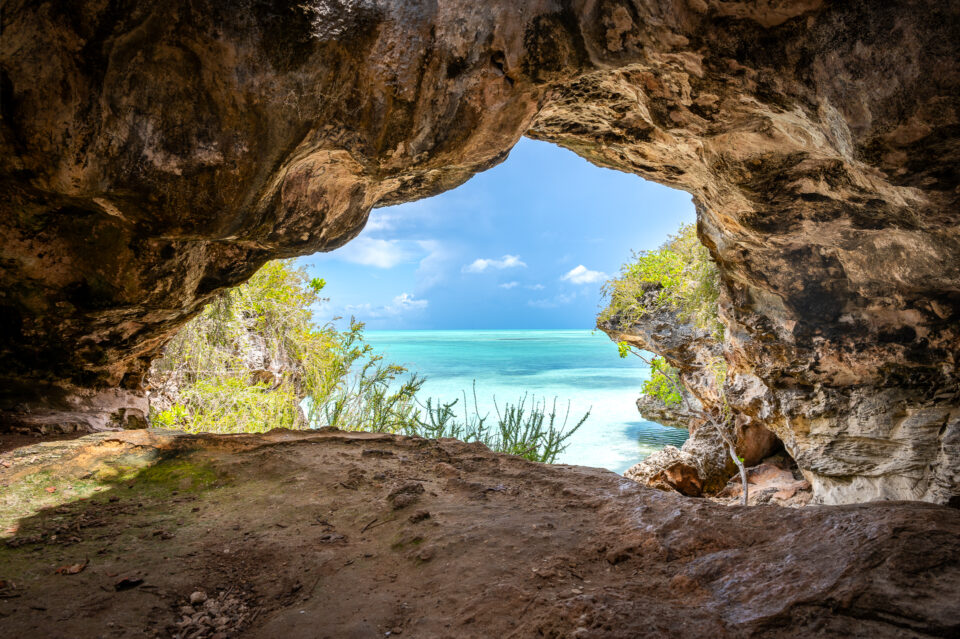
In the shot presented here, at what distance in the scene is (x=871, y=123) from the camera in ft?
7.09

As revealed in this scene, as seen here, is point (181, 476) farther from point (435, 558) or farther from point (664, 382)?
point (664, 382)

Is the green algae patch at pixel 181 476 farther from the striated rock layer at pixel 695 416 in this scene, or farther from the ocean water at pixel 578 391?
the striated rock layer at pixel 695 416

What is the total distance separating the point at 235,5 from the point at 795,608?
3774mm

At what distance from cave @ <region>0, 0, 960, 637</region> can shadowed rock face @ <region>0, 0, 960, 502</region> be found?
1 centimetres

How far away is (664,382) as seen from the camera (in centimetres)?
1151

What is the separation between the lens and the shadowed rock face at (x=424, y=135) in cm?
237

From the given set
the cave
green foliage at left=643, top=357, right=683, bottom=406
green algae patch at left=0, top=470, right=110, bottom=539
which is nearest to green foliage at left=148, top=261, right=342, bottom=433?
the cave

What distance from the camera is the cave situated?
2043 mm

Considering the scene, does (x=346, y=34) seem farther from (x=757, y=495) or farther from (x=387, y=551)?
(x=757, y=495)

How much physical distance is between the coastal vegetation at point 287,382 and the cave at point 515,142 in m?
2.08

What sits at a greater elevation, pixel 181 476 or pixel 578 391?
pixel 181 476

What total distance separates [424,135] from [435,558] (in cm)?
244

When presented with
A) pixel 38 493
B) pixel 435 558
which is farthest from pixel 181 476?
pixel 435 558

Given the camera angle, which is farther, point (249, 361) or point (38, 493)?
point (249, 361)
